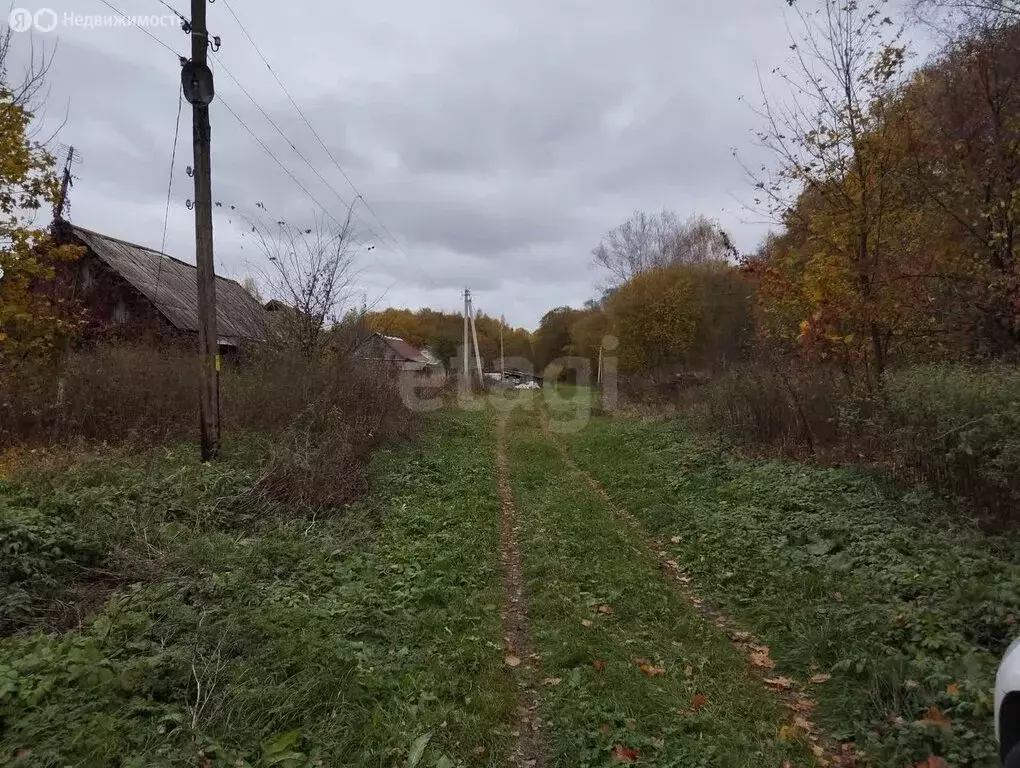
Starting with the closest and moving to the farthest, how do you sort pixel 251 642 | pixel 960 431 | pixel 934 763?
pixel 934 763 < pixel 251 642 < pixel 960 431

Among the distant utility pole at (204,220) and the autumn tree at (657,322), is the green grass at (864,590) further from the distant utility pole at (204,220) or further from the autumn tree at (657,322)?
the autumn tree at (657,322)

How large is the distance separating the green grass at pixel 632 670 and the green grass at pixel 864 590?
448 millimetres

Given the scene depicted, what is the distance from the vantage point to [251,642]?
419 cm

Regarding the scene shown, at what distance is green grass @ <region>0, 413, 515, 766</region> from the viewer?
10.7 ft

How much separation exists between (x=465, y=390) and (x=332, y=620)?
2666 cm

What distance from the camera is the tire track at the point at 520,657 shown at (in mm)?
3539

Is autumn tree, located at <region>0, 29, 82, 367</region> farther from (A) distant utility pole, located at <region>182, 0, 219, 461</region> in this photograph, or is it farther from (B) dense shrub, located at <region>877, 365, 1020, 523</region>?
(B) dense shrub, located at <region>877, 365, 1020, 523</region>

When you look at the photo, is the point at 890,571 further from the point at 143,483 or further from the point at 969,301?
the point at 143,483

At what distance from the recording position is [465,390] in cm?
3145

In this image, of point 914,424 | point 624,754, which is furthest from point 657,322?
point 624,754

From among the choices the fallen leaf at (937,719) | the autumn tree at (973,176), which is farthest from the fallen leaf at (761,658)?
the autumn tree at (973,176)

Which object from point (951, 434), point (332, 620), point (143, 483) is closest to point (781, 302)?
point (951, 434)

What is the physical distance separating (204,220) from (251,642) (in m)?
6.29

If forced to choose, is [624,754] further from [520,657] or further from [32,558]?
[32,558]
